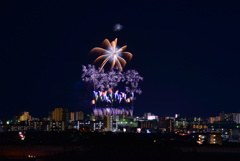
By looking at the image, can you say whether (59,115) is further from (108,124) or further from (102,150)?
(102,150)

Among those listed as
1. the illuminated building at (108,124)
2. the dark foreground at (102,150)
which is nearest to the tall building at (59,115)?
the illuminated building at (108,124)

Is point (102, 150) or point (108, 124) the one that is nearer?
point (102, 150)

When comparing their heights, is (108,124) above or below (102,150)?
above

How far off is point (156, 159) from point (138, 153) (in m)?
3.62

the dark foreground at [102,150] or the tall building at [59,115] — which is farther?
the tall building at [59,115]

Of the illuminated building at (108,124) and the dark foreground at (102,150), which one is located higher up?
the illuminated building at (108,124)

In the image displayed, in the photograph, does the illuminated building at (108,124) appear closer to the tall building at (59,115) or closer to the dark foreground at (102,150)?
the tall building at (59,115)

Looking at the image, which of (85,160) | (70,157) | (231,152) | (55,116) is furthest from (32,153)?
(55,116)

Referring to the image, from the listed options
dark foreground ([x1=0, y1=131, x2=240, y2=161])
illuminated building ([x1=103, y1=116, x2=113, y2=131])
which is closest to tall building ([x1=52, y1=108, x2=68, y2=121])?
illuminated building ([x1=103, y1=116, x2=113, y2=131])

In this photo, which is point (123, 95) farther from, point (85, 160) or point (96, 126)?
point (96, 126)

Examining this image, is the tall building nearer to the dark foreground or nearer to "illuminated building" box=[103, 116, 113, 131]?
"illuminated building" box=[103, 116, 113, 131]

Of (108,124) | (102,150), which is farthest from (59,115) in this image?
(102,150)

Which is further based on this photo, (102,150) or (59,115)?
(59,115)

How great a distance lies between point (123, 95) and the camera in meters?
89.4
